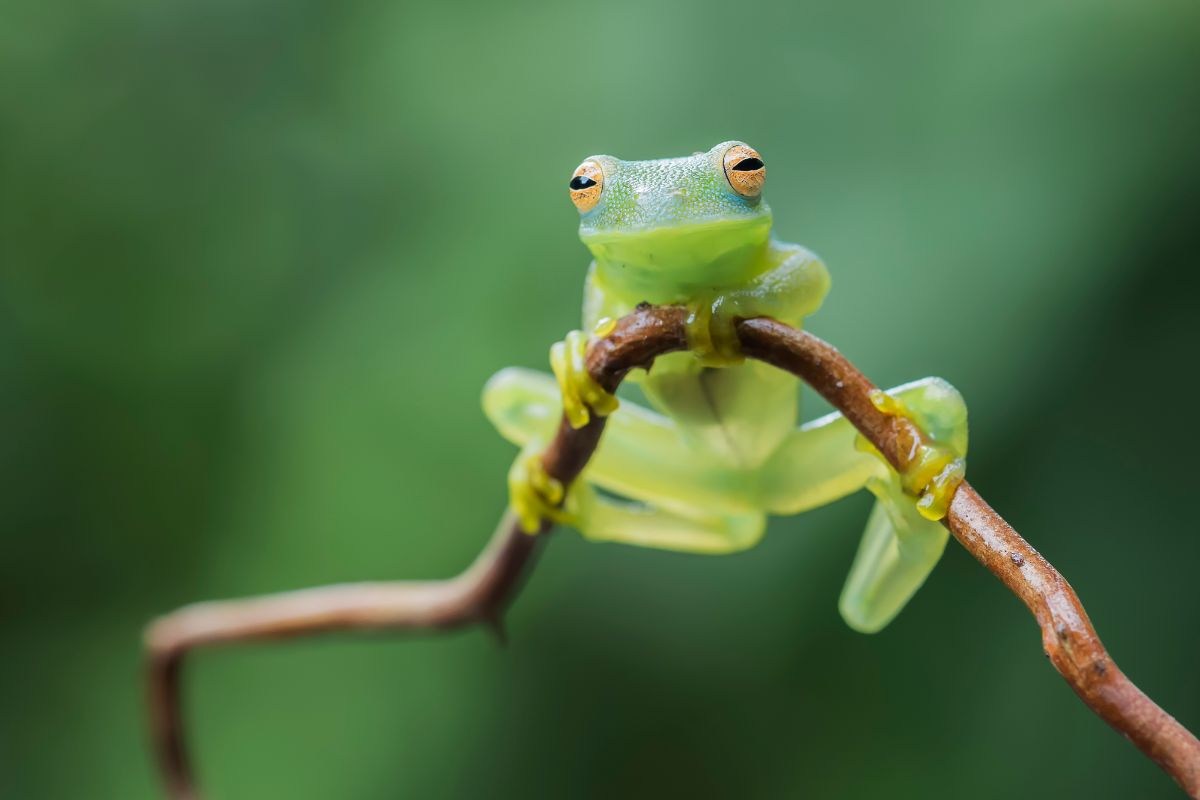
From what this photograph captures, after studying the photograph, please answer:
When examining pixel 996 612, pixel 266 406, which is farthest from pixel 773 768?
pixel 266 406

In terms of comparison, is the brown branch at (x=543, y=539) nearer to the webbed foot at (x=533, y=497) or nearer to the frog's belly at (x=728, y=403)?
the webbed foot at (x=533, y=497)

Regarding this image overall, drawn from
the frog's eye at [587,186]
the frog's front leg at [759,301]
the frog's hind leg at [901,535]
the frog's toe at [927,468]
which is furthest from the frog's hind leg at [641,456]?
the frog's toe at [927,468]

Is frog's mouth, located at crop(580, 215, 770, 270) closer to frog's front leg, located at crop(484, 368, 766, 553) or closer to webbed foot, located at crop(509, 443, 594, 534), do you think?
webbed foot, located at crop(509, 443, 594, 534)

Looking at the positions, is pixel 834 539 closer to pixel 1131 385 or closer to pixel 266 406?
pixel 1131 385

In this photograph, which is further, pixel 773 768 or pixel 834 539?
pixel 773 768

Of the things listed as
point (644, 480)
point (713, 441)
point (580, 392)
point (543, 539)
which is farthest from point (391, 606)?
point (580, 392)

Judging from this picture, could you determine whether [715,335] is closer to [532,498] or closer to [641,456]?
[532,498]
